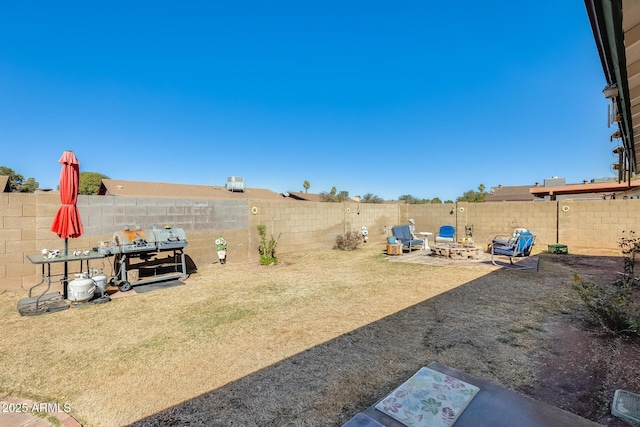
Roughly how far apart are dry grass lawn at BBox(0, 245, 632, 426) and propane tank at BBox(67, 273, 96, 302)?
0.97 feet

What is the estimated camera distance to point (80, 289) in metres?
4.78

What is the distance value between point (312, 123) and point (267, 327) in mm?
18496

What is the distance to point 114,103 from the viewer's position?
510 inches

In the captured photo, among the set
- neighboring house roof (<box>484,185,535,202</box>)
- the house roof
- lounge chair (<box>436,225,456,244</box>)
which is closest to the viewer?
lounge chair (<box>436,225,456,244</box>)

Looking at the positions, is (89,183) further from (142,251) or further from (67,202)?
(67,202)

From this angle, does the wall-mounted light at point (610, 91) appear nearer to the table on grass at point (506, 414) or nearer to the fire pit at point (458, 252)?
the table on grass at point (506, 414)

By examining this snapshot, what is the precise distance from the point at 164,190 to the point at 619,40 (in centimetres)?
2335

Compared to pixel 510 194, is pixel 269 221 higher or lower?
lower

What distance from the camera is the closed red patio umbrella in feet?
15.7

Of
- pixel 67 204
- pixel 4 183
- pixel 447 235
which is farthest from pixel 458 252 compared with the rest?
pixel 4 183

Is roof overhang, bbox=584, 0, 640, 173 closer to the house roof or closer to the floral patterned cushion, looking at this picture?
the floral patterned cushion

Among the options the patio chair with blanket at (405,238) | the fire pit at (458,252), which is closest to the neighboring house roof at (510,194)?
the patio chair with blanket at (405,238)

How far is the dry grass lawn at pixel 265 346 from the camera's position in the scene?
7.67 ft

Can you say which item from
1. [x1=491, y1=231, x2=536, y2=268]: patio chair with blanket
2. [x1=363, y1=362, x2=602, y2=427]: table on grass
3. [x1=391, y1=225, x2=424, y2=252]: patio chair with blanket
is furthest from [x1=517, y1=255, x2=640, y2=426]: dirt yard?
[x1=391, y1=225, x2=424, y2=252]: patio chair with blanket
